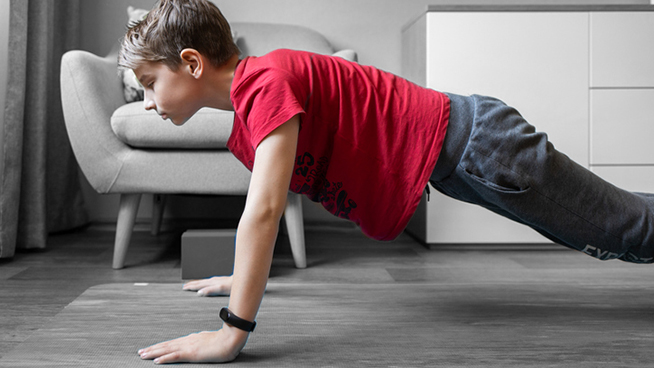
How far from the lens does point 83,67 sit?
4.42ft

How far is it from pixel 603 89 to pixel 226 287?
133 cm

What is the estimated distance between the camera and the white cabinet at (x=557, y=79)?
165 cm

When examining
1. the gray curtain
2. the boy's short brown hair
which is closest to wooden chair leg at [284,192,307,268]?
the boy's short brown hair

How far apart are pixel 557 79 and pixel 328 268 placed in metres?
0.93

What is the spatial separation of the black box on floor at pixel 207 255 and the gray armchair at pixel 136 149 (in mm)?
187

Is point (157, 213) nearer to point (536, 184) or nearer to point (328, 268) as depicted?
point (328, 268)

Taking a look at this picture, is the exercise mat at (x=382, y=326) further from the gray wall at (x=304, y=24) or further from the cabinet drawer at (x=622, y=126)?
the gray wall at (x=304, y=24)

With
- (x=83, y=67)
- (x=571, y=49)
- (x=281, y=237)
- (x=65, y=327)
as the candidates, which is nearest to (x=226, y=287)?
(x=65, y=327)

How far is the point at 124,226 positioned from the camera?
1.36 meters

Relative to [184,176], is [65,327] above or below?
below

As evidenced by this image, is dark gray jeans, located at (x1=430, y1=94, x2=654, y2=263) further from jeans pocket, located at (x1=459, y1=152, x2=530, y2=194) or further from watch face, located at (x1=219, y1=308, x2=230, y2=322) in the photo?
watch face, located at (x1=219, y1=308, x2=230, y2=322)

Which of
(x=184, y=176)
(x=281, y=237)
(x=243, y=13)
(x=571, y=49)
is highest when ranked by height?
(x=243, y=13)

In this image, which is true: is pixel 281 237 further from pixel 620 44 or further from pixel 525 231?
pixel 620 44

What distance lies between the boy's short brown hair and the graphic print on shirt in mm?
199
